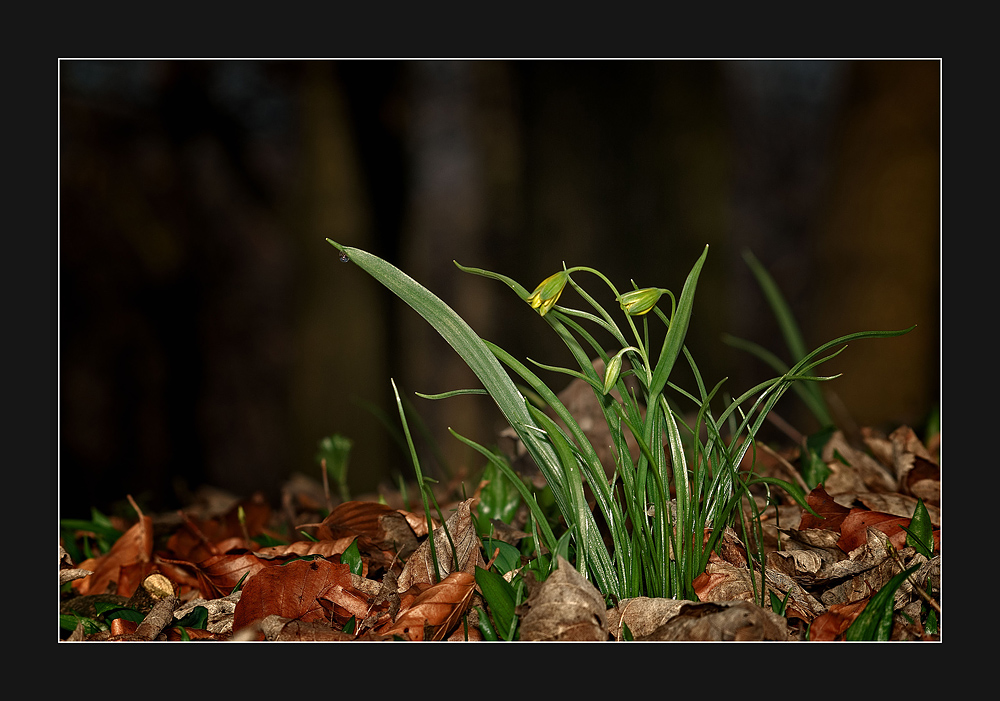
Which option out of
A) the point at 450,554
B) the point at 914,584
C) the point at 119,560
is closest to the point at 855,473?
the point at 914,584

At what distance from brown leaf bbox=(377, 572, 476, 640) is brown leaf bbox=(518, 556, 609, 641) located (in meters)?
0.08

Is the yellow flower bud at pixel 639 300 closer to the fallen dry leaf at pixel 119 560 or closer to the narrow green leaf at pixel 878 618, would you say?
the narrow green leaf at pixel 878 618

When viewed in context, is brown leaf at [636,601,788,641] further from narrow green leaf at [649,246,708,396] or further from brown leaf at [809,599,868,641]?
narrow green leaf at [649,246,708,396]

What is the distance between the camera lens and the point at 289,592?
711 mm

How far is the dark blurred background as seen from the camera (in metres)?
2.67

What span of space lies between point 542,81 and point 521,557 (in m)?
2.77

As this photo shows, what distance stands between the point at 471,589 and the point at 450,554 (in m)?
0.08

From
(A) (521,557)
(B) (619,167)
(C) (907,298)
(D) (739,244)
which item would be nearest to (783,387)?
(A) (521,557)

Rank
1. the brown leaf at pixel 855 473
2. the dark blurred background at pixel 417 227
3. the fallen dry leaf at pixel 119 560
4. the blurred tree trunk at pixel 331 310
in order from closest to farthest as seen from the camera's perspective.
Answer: the fallen dry leaf at pixel 119 560
the brown leaf at pixel 855 473
the dark blurred background at pixel 417 227
the blurred tree trunk at pixel 331 310

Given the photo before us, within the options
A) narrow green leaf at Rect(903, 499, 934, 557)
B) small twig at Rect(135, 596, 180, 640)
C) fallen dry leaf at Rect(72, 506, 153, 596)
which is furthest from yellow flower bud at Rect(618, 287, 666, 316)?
fallen dry leaf at Rect(72, 506, 153, 596)

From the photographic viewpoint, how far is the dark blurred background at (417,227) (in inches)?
105

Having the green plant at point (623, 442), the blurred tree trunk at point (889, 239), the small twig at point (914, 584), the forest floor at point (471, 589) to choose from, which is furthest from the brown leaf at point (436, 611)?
the blurred tree trunk at point (889, 239)

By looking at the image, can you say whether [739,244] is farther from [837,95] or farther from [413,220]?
[413,220]

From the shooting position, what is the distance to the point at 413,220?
3529 mm
